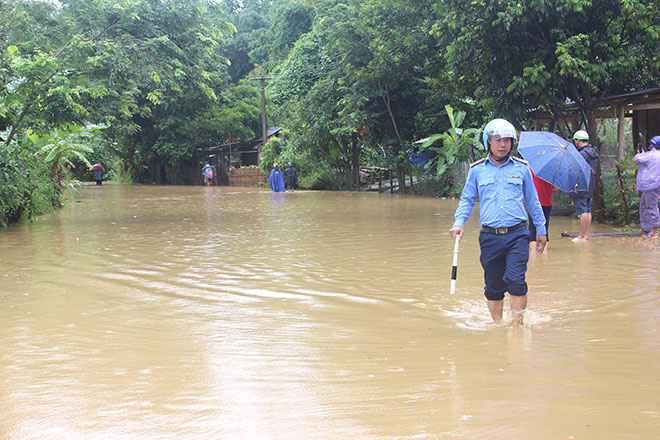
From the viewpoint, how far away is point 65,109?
15.6 meters

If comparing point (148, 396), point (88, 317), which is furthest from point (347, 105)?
point (148, 396)

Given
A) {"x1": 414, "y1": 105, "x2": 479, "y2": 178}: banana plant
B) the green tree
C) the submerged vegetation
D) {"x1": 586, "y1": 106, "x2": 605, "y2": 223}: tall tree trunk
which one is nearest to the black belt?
the submerged vegetation

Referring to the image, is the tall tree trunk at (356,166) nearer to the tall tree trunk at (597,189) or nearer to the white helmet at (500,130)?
the tall tree trunk at (597,189)

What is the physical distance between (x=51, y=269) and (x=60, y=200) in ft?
45.2

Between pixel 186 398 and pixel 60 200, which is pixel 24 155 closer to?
pixel 60 200

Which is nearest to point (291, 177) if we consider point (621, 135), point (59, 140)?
point (59, 140)

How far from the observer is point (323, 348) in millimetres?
5168

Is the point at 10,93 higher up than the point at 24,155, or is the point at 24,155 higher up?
the point at 10,93

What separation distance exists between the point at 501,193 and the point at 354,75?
21425mm

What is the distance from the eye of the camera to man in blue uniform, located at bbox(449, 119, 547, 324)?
5488mm

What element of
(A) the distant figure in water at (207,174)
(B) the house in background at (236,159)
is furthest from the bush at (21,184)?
(A) the distant figure in water at (207,174)

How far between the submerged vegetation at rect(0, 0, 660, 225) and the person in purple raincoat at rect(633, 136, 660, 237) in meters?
1.90

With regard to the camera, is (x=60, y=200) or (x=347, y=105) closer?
(x=60, y=200)

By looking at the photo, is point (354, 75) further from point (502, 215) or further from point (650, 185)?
point (502, 215)
